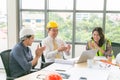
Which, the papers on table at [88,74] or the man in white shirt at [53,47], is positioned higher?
the man in white shirt at [53,47]

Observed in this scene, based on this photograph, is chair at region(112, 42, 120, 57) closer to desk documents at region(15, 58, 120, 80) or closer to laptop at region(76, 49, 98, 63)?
laptop at region(76, 49, 98, 63)

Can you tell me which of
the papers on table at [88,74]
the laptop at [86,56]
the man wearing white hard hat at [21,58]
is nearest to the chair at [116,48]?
the laptop at [86,56]

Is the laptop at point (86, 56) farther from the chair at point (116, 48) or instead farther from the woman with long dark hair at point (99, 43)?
the chair at point (116, 48)

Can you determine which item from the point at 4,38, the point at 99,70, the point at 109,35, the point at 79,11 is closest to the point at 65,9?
the point at 79,11

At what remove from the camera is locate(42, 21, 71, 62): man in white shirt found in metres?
3.10

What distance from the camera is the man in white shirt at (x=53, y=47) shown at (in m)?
3.10

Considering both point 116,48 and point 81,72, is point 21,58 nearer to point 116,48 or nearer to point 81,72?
point 81,72

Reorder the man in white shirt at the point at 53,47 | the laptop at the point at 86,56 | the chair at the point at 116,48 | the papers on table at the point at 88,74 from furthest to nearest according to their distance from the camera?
1. the chair at the point at 116,48
2. the man in white shirt at the point at 53,47
3. the laptop at the point at 86,56
4. the papers on table at the point at 88,74

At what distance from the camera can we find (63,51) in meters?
3.17

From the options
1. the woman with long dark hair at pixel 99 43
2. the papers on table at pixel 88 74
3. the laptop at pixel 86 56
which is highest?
the woman with long dark hair at pixel 99 43

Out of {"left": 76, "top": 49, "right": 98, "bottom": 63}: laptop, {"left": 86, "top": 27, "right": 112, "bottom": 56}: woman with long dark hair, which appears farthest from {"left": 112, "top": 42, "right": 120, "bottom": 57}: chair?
{"left": 76, "top": 49, "right": 98, "bottom": 63}: laptop

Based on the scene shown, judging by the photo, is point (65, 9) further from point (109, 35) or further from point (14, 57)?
point (14, 57)

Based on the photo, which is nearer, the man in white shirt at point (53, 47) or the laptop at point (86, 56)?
the laptop at point (86, 56)

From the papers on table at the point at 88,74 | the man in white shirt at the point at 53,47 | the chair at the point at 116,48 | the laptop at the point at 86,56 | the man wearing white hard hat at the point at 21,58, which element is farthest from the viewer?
the chair at the point at 116,48
